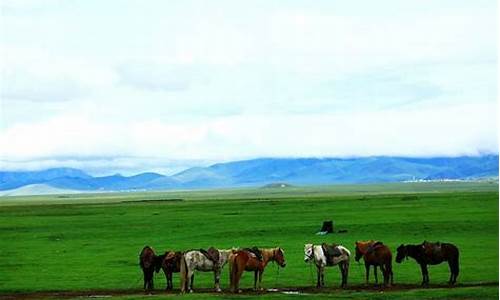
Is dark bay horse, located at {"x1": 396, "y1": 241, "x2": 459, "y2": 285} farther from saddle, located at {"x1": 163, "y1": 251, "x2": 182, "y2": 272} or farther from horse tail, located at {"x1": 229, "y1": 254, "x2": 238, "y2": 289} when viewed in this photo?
saddle, located at {"x1": 163, "y1": 251, "x2": 182, "y2": 272}

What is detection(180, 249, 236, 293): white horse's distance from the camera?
25.1m

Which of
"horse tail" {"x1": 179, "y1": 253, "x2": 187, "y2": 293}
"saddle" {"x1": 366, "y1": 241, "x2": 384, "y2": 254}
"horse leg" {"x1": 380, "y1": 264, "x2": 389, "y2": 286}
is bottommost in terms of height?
"horse leg" {"x1": 380, "y1": 264, "x2": 389, "y2": 286}

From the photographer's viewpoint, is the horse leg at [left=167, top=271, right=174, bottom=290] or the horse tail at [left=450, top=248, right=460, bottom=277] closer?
the horse leg at [left=167, top=271, right=174, bottom=290]

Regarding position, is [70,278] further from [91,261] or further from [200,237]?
[200,237]

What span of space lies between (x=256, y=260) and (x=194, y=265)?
6.82 feet

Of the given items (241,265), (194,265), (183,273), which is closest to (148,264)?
(183,273)

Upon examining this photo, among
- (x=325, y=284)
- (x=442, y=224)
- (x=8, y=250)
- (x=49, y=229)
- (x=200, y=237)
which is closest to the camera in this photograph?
(x=325, y=284)

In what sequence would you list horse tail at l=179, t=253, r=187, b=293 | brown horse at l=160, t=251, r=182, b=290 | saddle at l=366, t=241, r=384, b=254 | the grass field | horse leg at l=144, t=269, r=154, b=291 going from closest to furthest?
horse tail at l=179, t=253, r=187, b=293, brown horse at l=160, t=251, r=182, b=290, horse leg at l=144, t=269, r=154, b=291, saddle at l=366, t=241, r=384, b=254, the grass field

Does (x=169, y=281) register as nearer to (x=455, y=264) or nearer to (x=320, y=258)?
(x=320, y=258)

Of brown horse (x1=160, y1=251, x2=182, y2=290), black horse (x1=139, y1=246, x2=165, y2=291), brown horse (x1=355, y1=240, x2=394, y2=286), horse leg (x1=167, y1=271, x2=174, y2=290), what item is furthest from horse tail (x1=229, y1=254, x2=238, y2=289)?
brown horse (x1=355, y1=240, x2=394, y2=286)

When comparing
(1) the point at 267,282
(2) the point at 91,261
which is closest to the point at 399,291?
(1) the point at 267,282

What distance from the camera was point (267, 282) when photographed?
91.0 ft

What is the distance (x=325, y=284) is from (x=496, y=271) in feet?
22.8

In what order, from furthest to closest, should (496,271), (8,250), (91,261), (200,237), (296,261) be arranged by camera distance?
(200,237) → (8,250) → (91,261) → (296,261) → (496,271)
